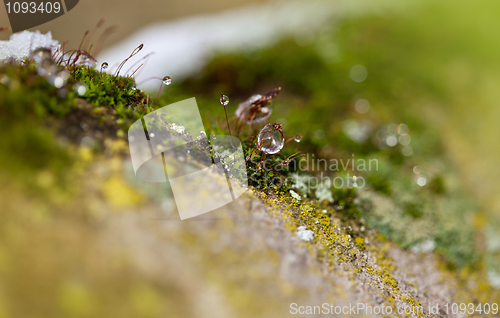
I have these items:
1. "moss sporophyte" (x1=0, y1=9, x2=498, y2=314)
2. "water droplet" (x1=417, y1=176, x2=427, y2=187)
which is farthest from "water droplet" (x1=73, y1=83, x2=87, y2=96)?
"water droplet" (x1=417, y1=176, x2=427, y2=187)

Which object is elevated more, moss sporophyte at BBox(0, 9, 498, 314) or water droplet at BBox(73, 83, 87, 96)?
water droplet at BBox(73, 83, 87, 96)

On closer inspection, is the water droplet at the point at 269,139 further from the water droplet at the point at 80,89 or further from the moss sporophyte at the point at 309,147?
the water droplet at the point at 80,89

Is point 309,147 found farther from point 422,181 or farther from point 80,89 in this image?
point 80,89

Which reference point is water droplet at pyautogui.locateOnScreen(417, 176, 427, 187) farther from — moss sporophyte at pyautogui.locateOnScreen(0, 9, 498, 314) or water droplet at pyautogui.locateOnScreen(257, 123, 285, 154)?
water droplet at pyautogui.locateOnScreen(257, 123, 285, 154)

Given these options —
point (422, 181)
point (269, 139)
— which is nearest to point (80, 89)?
point (269, 139)

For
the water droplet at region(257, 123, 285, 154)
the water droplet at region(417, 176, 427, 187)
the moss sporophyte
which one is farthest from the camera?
the water droplet at region(417, 176, 427, 187)

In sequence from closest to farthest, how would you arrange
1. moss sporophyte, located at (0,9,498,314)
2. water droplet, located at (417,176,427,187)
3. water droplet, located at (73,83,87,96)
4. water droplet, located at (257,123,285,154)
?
moss sporophyte, located at (0,9,498,314)
water droplet, located at (73,83,87,96)
water droplet, located at (257,123,285,154)
water droplet, located at (417,176,427,187)

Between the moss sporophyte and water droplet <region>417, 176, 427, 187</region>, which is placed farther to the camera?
water droplet <region>417, 176, 427, 187</region>

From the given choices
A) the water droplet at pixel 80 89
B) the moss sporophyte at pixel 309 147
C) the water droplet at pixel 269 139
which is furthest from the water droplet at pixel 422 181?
the water droplet at pixel 80 89
